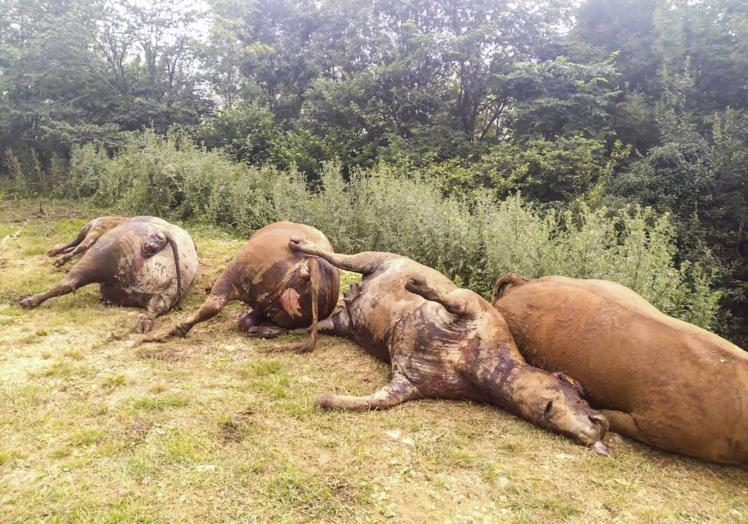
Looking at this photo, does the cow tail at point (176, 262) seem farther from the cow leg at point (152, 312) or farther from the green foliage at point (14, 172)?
the green foliage at point (14, 172)

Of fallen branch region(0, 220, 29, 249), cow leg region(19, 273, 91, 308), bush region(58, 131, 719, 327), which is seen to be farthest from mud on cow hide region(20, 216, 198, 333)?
fallen branch region(0, 220, 29, 249)

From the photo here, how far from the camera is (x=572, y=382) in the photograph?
9.29 ft

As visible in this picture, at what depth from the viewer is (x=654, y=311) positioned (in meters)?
2.91

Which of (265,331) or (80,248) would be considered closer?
(265,331)

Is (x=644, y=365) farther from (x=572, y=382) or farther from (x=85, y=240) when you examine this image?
(x=85, y=240)

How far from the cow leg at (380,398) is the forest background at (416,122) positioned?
245 cm

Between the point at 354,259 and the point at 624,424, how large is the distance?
232cm

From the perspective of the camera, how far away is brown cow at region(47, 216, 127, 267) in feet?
19.6

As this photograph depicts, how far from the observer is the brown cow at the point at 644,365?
2.49 meters

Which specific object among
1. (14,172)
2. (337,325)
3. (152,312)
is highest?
(14,172)

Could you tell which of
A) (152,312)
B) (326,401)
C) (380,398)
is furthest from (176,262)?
(380,398)

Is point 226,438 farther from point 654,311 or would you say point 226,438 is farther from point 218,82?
point 218,82

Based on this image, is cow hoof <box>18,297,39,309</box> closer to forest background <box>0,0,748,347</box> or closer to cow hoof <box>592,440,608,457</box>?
forest background <box>0,0,748,347</box>

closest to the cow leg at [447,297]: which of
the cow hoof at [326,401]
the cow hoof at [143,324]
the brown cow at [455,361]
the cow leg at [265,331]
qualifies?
the brown cow at [455,361]
